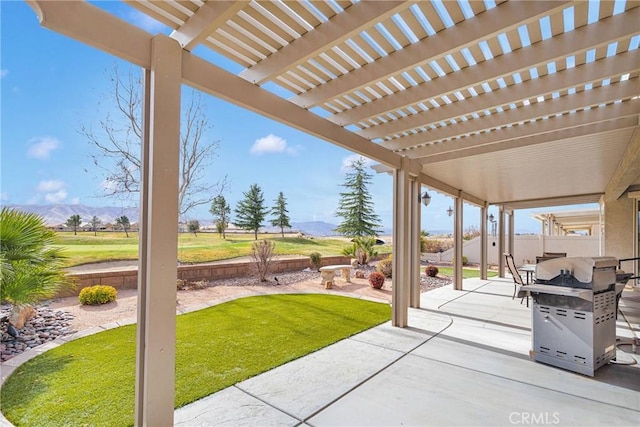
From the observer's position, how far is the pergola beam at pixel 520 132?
3846 millimetres

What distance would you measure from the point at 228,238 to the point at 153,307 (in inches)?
535

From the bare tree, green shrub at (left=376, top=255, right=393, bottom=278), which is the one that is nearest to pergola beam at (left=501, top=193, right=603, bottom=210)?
green shrub at (left=376, top=255, right=393, bottom=278)

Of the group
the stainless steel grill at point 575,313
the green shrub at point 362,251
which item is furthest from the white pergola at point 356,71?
the green shrub at point 362,251

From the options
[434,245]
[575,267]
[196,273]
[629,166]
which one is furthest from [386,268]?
[434,245]

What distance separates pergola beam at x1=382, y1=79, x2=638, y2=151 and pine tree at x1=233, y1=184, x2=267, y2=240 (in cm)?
1521

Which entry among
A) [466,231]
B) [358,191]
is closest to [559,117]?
[358,191]

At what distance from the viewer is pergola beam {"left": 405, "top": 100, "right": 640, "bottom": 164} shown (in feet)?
12.6

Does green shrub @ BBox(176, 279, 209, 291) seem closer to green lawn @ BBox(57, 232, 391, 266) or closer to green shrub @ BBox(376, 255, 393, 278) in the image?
green lawn @ BBox(57, 232, 391, 266)

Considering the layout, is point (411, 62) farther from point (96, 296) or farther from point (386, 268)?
point (386, 268)

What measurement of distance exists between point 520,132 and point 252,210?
16.7 meters

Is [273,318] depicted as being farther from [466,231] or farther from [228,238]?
[466,231]

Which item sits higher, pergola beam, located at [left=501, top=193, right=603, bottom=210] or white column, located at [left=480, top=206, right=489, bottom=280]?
pergola beam, located at [left=501, top=193, right=603, bottom=210]

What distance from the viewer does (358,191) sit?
23.7 metres

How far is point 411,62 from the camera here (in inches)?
110
